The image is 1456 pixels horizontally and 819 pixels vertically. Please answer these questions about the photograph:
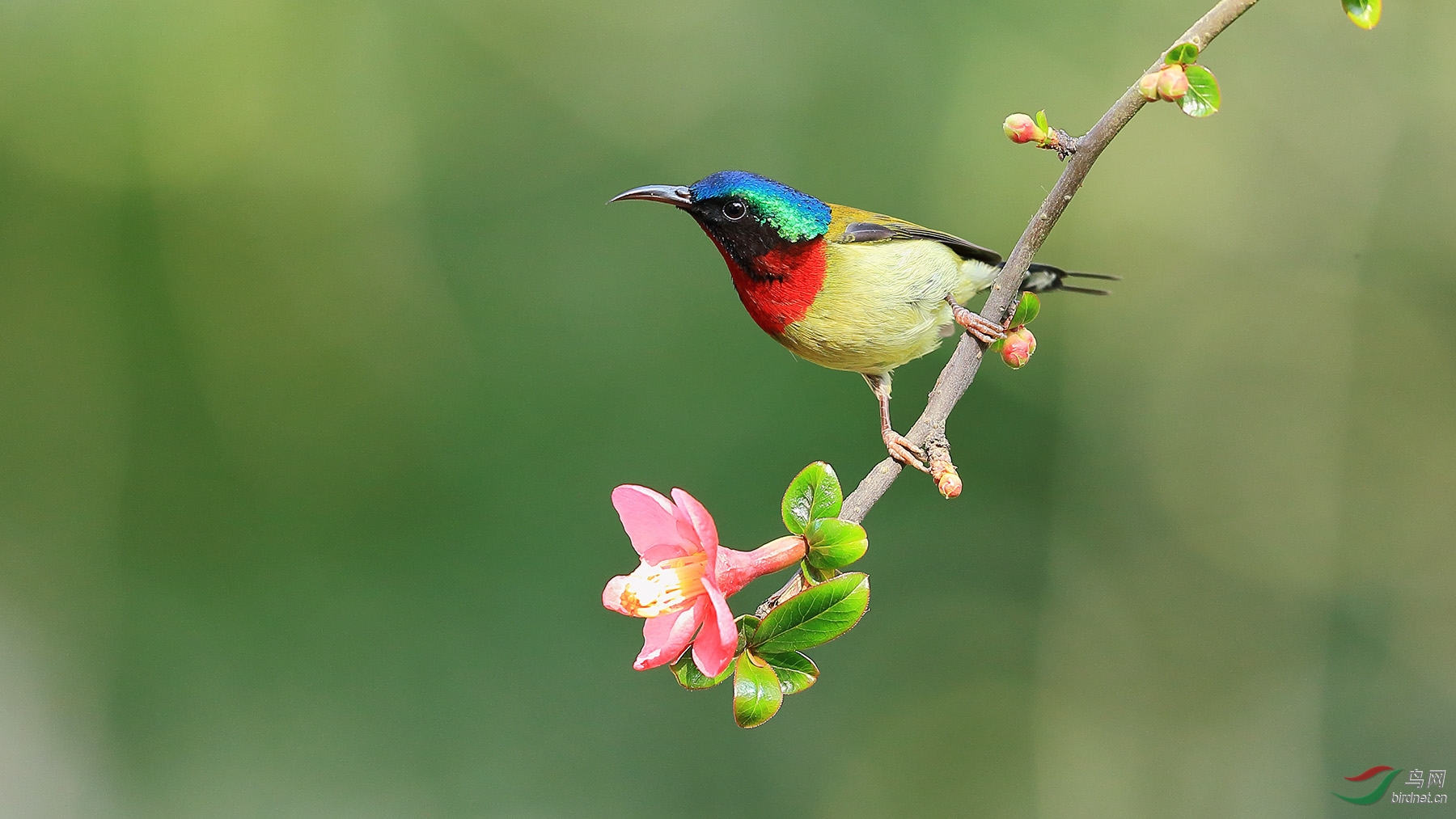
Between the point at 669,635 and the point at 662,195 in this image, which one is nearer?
the point at 669,635

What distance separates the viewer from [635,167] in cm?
701

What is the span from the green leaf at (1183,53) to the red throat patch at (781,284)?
4.63 feet

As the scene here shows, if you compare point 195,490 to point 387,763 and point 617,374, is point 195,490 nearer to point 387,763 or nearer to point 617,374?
point 387,763

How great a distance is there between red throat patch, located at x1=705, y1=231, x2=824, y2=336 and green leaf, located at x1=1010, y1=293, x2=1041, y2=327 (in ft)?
2.63

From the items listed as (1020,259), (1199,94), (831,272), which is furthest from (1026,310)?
(831,272)

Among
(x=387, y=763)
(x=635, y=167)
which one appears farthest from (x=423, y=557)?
(x=635, y=167)

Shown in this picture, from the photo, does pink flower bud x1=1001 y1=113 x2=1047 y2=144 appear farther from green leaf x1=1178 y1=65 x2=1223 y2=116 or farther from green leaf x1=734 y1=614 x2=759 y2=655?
green leaf x1=734 y1=614 x2=759 y2=655

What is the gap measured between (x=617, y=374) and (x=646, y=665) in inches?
206

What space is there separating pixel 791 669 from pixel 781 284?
1451 mm

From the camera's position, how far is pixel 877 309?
3051 mm

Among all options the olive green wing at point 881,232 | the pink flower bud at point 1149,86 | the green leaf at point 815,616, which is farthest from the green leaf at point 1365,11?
the olive green wing at point 881,232

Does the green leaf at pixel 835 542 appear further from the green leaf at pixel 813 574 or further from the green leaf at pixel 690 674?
the green leaf at pixel 690 674

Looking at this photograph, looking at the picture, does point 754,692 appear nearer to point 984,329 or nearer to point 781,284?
point 984,329

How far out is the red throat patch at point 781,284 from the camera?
2914mm
